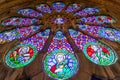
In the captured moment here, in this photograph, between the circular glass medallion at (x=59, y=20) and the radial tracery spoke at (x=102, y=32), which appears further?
the circular glass medallion at (x=59, y=20)

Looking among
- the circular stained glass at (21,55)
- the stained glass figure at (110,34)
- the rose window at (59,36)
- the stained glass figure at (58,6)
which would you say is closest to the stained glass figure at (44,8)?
the rose window at (59,36)

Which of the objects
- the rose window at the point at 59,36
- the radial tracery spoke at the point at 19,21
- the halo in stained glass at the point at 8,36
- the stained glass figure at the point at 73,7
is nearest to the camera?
the rose window at the point at 59,36

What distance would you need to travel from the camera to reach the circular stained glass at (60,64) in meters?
6.89

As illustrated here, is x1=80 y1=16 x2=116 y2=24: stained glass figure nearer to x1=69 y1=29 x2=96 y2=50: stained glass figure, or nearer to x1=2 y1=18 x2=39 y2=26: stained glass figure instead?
x1=69 y1=29 x2=96 y2=50: stained glass figure

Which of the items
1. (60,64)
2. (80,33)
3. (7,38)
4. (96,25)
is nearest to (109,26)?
(96,25)

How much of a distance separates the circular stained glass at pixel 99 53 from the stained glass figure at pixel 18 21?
6.64 ft

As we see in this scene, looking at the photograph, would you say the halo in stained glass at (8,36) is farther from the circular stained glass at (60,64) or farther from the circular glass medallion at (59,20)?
the circular stained glass at (60,64)

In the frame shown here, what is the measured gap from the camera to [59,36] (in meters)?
8.22

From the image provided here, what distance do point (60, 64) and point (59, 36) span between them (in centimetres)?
127

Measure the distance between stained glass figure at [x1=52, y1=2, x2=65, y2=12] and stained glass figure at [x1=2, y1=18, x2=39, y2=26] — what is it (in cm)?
90

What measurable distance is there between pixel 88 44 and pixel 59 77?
1.56m

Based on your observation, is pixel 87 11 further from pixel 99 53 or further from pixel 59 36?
pixel 99 53

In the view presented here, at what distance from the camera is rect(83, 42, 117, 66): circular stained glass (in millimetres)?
7309

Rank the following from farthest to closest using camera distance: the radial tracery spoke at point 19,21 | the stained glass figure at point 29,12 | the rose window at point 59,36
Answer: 1. the stained glass figure at point 29,12
2. the radial tracery spoke at point 19,21
3. the rose window at point 59,36
